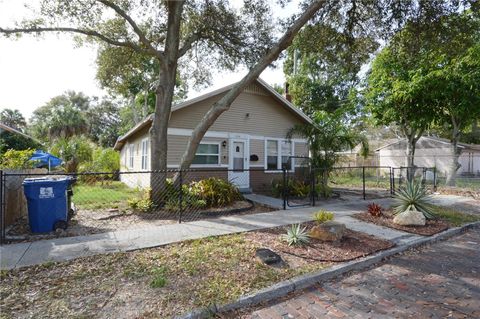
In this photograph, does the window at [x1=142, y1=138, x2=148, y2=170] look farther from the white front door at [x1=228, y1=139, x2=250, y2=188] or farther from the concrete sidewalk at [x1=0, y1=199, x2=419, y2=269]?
the concrete sidewalk at [x1=0, y1=199, x2=419, y2=269]

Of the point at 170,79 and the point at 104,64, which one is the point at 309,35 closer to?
the point at 170,79

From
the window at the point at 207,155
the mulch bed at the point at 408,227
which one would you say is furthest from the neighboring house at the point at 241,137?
the mulch bed at the point at 408,227

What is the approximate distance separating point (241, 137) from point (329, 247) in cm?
871

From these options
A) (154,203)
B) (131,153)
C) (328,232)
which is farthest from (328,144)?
(131,153)

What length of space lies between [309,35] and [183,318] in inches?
413

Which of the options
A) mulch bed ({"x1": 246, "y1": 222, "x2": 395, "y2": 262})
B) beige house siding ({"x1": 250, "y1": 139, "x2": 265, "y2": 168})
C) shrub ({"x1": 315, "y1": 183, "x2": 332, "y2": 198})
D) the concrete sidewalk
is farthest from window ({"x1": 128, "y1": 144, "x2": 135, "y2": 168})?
mulch bed ({"x1": 246, "y1": 222, "x2": 395, "y2": 262})

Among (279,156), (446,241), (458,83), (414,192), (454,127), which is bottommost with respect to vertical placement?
(446,241)

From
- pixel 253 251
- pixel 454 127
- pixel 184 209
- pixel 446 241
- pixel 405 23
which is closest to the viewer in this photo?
pixel 253 251

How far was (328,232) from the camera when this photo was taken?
5.74m

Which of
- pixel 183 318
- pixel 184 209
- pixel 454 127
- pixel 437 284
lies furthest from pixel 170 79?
pixel 454 127

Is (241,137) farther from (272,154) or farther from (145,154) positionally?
(145,154)

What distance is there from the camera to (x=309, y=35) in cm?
1079

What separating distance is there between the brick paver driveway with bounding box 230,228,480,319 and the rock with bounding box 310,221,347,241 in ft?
3.28

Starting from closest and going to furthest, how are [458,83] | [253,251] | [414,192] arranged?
[253,251] < [414,192] < [458,83]
